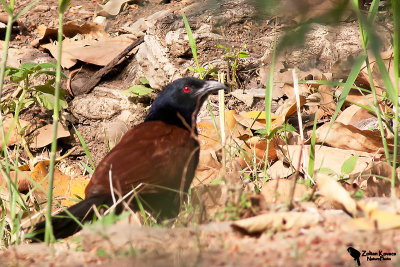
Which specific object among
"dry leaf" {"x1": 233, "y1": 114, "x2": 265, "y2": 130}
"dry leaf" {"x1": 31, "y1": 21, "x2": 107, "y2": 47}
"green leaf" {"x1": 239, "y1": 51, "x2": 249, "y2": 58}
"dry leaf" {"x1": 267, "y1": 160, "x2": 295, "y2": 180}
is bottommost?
"dry leaf" {"x1": 267, "y1": 160, "x2": 295, "y2": 180}

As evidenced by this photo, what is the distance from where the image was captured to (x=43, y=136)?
516 centimetres

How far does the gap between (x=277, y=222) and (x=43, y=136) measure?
3410 mm

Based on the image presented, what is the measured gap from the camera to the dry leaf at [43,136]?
16.8ft

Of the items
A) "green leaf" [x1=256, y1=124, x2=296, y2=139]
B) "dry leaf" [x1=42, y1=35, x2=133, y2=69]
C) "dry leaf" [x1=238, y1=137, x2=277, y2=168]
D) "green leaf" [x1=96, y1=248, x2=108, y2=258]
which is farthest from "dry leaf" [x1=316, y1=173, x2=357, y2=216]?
"dry leaf" [x1=42, y1=35, x2=133, y2=69]

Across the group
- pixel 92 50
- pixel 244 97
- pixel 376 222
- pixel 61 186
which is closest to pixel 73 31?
pixel 92 50

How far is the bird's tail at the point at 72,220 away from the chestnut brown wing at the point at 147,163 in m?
0.07

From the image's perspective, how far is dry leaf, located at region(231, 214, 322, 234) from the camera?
2.19 metres

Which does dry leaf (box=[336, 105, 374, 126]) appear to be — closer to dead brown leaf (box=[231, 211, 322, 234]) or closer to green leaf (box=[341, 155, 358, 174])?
green leaf (box=[341, 155, 358, 174])

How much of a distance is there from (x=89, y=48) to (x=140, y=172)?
2.84 metres

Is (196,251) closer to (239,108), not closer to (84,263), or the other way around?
(84,263)

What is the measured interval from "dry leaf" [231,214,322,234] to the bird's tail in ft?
3.36

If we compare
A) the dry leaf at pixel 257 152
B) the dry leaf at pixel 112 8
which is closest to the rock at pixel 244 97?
the dry leaf at pixel 257 152

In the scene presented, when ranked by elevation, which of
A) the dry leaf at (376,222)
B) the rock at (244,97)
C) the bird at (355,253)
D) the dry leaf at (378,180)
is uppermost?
the dry leaf at (376,222)

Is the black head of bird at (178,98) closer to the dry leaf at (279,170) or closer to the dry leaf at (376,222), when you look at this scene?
the dry leaf at (279,170)
